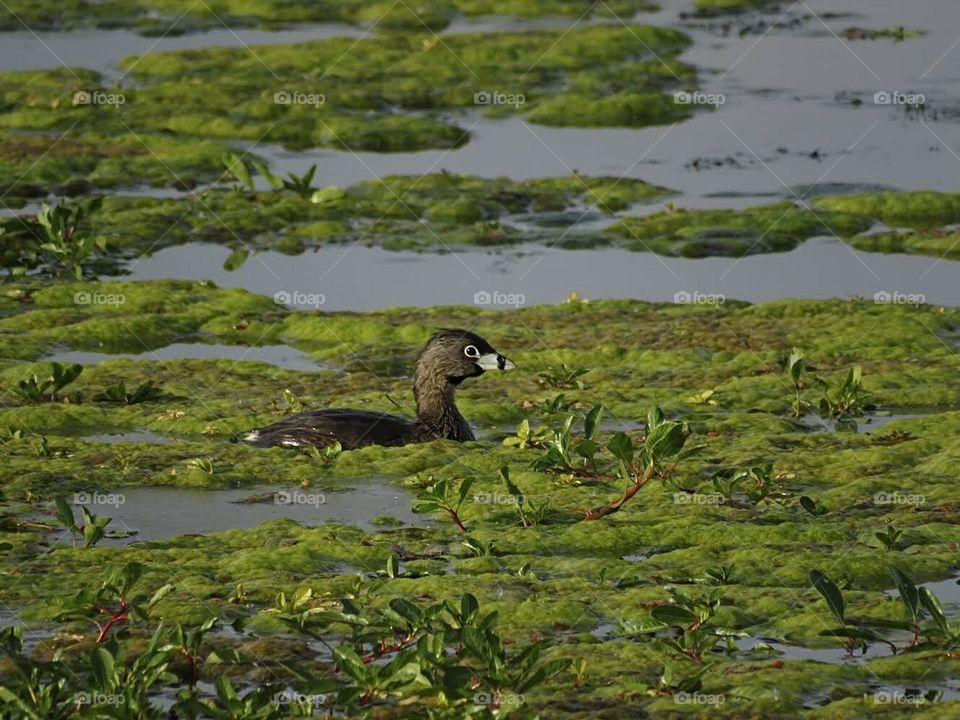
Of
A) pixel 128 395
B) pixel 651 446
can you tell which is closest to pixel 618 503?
pixel 651 446

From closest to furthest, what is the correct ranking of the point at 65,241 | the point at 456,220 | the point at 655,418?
the point at 655,418 → the point at 65,241 → the point at 456,220

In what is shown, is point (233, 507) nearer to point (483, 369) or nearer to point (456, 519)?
point (456, 519)

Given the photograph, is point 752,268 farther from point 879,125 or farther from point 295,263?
point 879,125

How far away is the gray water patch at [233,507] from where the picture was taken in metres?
12.4

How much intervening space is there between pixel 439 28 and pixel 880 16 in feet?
29.3

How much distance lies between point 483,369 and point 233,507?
3.09 meters

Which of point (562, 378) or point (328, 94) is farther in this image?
point (328, 94)

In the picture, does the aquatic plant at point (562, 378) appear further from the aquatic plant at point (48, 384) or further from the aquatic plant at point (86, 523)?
the aquatic plant at point (86, 523)

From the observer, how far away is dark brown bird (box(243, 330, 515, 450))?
14.0 metres

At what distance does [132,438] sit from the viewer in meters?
14.8

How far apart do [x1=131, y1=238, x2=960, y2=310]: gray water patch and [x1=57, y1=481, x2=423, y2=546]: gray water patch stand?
6.12m

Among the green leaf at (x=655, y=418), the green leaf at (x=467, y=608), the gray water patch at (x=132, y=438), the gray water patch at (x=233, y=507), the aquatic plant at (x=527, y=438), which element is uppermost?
the green leaf at (x=655, y=418)

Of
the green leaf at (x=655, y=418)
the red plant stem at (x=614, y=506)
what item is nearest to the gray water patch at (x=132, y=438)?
the red plant stem at (x=614, y=506)

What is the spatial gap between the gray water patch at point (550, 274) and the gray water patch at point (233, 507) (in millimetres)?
6118
